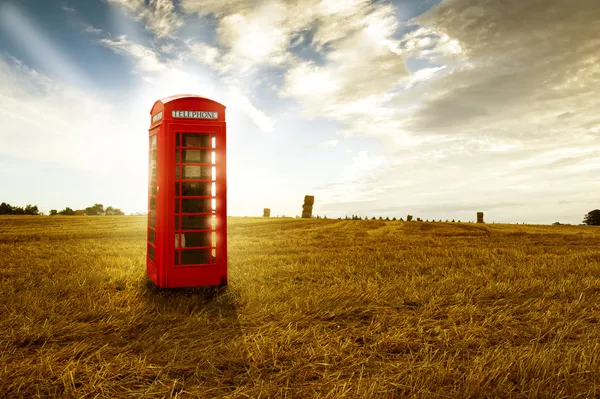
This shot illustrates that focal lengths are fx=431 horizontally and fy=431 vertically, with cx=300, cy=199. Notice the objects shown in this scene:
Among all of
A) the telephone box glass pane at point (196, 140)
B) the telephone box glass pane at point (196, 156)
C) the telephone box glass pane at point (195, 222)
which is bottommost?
the telephone box glass pane at point (195, 222)

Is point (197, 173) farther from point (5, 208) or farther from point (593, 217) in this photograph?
point (593, 217)

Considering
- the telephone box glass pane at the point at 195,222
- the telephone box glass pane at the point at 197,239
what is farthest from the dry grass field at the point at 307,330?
the telephone box glass pane at the point at 195,222

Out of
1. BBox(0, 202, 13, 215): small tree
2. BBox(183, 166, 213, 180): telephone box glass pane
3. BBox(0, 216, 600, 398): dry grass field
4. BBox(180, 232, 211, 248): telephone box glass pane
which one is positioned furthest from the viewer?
BBox(0, 202, 13, 215): small tree

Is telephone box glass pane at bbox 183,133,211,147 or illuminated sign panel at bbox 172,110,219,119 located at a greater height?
illuminated sign panel at bbox 172,110,219,119

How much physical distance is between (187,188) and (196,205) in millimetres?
313

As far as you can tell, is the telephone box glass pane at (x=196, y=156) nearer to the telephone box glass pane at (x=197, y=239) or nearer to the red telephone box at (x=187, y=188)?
the red telephone box at (x=187, y=188)

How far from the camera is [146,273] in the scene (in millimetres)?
7809

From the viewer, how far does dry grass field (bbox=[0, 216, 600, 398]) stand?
347 cm

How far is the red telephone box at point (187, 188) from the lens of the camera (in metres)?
6.43

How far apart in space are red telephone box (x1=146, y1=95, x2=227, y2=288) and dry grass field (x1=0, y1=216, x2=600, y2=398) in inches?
15.9

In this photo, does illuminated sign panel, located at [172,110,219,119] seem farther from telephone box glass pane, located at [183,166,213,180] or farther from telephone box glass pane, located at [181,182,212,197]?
telephone box glass pane, located at [181,182,212,197]

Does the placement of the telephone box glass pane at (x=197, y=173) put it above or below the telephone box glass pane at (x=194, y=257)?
above

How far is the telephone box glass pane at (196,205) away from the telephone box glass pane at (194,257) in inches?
25.6

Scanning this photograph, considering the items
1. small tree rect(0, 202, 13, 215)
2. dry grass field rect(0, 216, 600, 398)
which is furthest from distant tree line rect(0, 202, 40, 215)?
dry grass field rect(0, 216, 600, 398)
